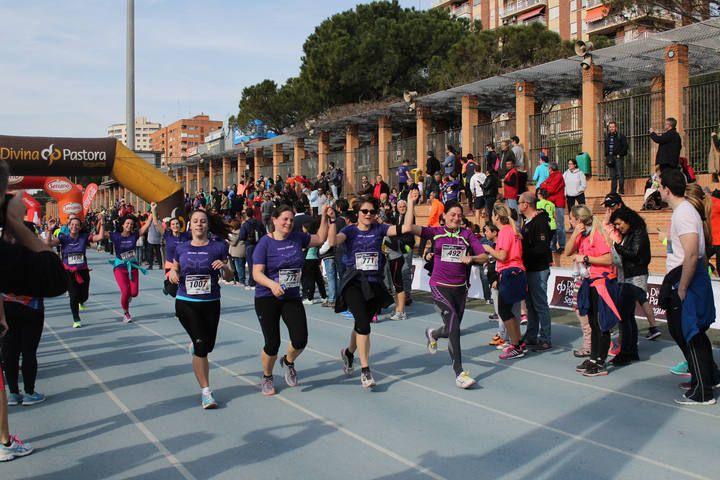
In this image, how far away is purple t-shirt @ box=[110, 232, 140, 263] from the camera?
1266 cm

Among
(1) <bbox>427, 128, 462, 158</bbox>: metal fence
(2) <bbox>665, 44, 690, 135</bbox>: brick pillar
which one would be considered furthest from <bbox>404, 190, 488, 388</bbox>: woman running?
(1) <bbox>427, 128, 462, 158</bbox>: metal fence

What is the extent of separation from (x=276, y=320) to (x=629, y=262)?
4.34 meters

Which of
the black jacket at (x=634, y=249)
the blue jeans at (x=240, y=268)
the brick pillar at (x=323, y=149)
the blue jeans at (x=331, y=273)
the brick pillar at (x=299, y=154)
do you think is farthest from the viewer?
the brick pillar at (x=299, y=154)

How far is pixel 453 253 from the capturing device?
757 centimetres

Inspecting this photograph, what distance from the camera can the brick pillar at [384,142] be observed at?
97.1ft

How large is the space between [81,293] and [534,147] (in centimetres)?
1508

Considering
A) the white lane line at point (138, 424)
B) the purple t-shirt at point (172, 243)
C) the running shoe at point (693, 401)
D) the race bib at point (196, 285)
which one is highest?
the purple t-shirt at point (172, 243)

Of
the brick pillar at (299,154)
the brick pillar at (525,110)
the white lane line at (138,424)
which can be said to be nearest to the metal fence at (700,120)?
the brick pillar at (525,110)

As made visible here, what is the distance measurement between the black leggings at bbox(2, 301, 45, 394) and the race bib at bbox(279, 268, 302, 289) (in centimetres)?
239

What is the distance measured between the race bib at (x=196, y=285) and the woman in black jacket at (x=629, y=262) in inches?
192

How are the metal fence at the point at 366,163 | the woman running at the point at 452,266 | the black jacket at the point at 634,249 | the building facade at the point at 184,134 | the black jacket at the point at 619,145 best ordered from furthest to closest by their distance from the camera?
the building facade at the point at 184,134 → the metal fence at the point at 366,163 → the black jacket at the point at 619,145 → the black jacket at the point at 634,249 → the woman running at the point at 452,266

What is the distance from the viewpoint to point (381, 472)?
489cm

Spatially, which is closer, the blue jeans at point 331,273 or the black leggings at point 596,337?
the black leggings at point 596,337

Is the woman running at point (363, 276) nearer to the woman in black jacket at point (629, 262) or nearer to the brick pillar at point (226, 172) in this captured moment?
the woman in black jacket at point (629, 262)
